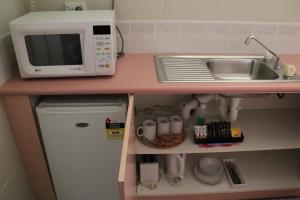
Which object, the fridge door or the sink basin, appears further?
the sink basin

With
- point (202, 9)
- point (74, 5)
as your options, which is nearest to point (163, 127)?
point (202, 9)

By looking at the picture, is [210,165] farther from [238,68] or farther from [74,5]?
[74,5]

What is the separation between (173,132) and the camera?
1335mm

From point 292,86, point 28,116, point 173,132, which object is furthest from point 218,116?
point 28,116

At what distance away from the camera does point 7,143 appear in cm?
112

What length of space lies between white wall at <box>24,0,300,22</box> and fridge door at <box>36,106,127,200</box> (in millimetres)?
594

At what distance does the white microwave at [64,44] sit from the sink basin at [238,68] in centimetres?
64

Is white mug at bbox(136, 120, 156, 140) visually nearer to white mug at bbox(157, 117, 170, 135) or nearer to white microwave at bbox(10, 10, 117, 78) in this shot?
white mug at bbox(157, 117, 170, 135)

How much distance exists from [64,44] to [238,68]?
99 centimetres

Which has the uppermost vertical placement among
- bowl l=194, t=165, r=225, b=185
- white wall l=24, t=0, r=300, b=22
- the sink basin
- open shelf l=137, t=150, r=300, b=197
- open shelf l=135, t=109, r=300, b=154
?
white wall l=24, t=0, r=300, b=22

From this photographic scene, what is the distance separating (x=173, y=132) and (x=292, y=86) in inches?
23.9

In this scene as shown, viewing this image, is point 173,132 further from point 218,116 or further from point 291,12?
point 291,12

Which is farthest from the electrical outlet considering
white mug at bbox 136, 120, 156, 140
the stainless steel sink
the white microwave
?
white mug at bbox 136, 120, 156, 140

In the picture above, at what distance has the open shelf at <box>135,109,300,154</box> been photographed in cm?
129
